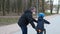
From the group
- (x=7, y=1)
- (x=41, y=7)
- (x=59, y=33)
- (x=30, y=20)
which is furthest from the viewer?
(x=41, y=7)

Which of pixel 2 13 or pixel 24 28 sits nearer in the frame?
pixel 24 28

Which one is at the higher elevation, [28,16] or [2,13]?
[28,16]


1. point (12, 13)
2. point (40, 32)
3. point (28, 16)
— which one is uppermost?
point (28, 16)

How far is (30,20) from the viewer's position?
8664 mm

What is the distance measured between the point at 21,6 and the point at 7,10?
328 centimetres

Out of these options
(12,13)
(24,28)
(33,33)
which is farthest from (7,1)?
(24,28)

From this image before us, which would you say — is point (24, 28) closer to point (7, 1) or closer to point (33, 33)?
point (33, 33)

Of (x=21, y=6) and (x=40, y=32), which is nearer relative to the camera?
(x=40, y=32)

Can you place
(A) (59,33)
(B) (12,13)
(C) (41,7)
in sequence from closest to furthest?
(A) (59,33) < (B) (12,13) < (C) (41,7)

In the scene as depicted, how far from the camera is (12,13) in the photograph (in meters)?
55.7

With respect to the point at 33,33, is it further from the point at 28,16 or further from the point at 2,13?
the point at 2,13

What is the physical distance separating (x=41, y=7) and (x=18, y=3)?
13.0 metres

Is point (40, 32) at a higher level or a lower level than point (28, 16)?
lower

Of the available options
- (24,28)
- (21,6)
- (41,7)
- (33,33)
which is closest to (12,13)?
(21,6)
